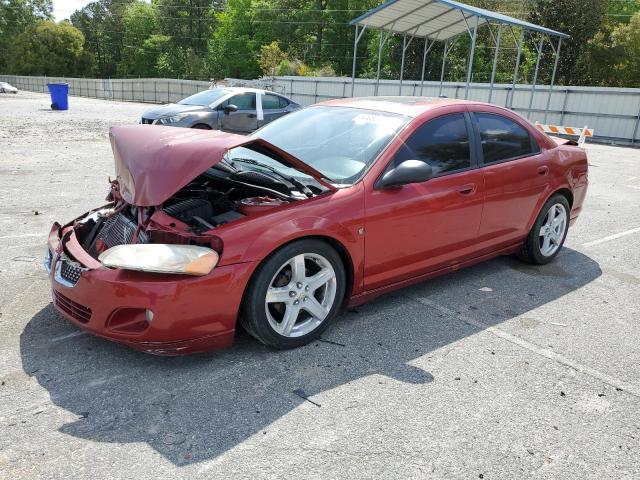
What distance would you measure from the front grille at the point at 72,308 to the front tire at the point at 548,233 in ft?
12.5

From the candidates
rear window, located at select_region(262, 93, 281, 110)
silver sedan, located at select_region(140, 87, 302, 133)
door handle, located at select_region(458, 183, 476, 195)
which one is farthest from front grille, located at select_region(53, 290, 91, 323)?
rear window, located at select_region(262, 93, 281, 110)

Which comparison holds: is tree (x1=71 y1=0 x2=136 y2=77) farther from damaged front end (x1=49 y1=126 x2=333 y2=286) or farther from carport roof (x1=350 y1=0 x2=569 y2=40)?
damaged front end (x1=49 y1=126 x2=333 y2=286)

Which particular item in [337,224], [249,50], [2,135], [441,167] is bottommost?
[2,135]

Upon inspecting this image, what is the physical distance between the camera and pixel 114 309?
2848mm

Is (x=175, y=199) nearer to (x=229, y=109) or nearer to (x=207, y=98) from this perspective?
(x=229, y=109)

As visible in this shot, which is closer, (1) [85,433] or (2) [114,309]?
(1) [85,433]

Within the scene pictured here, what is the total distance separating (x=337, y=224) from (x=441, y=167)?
1.15m

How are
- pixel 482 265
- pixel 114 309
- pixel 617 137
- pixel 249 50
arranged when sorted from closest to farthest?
pixel 114 309 < pixel 482 265 < pixel 617 137 < pixel 249 50

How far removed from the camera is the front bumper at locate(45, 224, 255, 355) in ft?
9.17

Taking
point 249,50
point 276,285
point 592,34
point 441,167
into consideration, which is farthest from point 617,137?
point 249,50

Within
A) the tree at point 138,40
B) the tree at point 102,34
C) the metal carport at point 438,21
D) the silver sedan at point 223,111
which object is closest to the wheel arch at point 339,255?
the silver sedan at point 223,111

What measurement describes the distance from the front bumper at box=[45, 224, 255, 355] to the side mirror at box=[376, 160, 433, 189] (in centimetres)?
112

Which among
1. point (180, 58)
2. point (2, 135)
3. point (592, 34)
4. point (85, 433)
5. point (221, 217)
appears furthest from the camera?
point (180, 58)

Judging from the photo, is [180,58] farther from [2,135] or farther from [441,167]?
[441,167]
